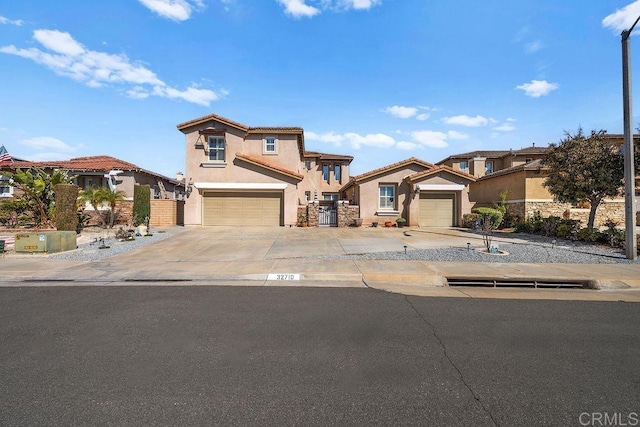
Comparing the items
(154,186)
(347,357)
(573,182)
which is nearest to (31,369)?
(347,357)

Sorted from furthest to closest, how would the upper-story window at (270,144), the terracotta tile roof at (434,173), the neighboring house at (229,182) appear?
the upper-story window at (270,144)
the terracotta tile roof at (434,173)
the neighboring house at (229,182)

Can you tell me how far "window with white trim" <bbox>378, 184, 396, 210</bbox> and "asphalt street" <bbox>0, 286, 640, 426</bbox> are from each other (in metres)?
17.5

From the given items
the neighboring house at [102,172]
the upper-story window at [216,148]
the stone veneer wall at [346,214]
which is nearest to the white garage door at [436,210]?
the stone veneer wall at [346,214]

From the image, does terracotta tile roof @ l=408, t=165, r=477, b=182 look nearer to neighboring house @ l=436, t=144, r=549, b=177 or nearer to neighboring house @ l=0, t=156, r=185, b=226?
neighboring house @ l=436, t=144, r=549, b=177

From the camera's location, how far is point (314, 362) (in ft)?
12.4

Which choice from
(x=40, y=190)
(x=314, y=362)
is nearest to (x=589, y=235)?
(x=314, y=362)

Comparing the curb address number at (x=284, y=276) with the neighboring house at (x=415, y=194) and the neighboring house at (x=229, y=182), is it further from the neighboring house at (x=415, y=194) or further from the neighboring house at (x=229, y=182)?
the neighboring house at (x=415, y=194)

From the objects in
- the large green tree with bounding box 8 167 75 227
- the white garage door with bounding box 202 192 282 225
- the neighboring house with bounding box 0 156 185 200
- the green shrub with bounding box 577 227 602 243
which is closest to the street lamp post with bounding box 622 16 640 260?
the green shrub with bounding box 577 227 602 243

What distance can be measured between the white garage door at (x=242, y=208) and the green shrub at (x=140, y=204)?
3.58 meters

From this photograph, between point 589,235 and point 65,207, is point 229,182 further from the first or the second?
point 589,235

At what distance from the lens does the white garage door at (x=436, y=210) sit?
77.0 feet

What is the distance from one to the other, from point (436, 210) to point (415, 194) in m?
2.21

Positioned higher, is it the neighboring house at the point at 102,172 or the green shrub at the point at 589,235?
the neighboring house at the point at 102,172

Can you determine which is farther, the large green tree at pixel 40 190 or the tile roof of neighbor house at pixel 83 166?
the tile roof of neighbor house at pixel 83 166
